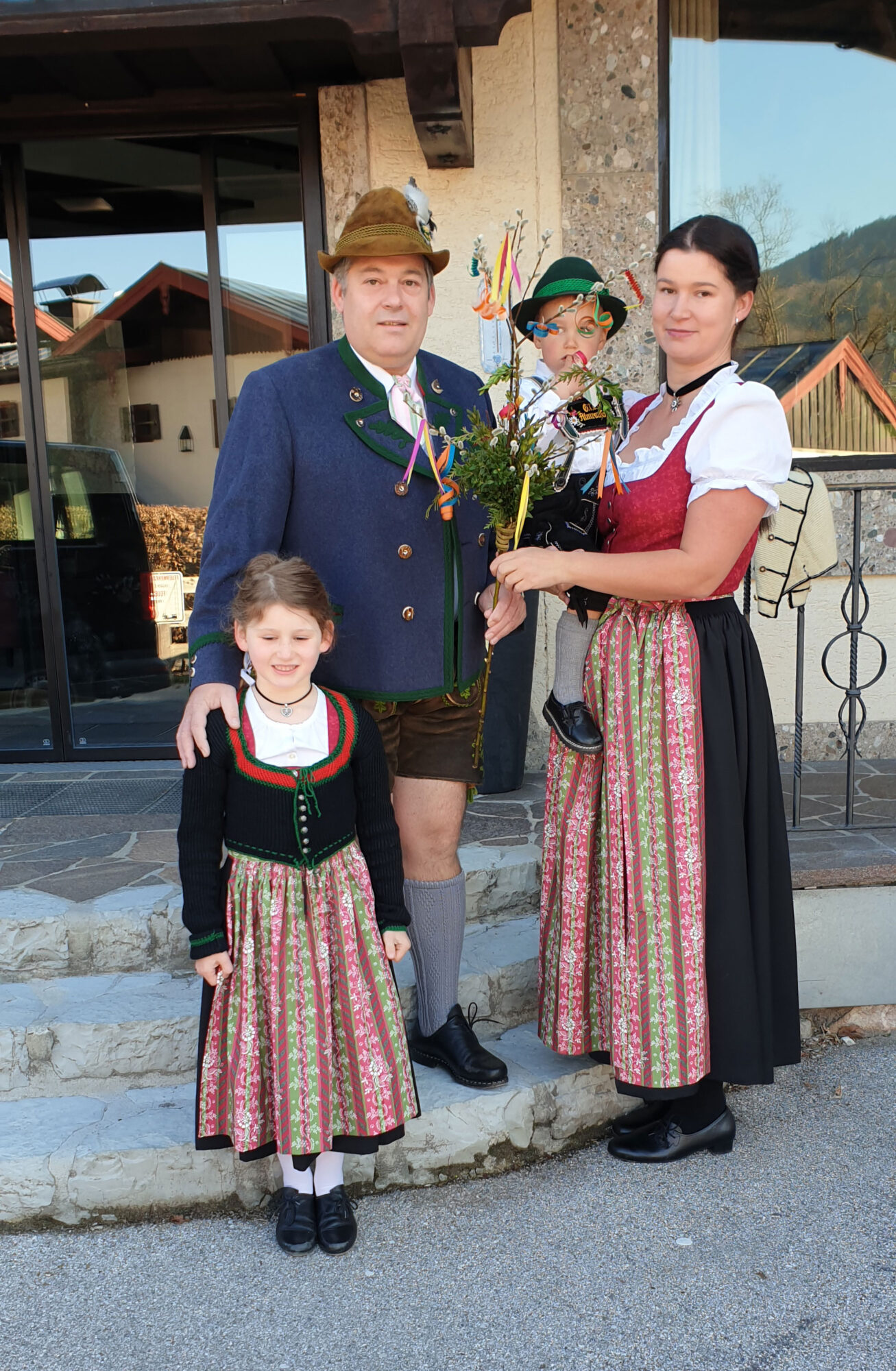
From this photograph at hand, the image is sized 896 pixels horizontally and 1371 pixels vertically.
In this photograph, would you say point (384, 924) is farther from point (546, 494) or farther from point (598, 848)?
point (546, 494)

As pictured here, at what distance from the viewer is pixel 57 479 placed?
5.27 metres

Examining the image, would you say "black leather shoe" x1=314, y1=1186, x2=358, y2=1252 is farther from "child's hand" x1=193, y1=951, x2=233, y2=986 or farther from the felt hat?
the felt hat

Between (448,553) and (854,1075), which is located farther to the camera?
(854,1075)

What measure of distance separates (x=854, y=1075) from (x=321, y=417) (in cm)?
231

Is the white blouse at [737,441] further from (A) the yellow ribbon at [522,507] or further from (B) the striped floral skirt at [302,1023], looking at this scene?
(B) the striped floral skirt at [302,1023]

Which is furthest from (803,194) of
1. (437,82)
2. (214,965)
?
(214,965)

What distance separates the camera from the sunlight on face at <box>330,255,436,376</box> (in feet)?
7.44

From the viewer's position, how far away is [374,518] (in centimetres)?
231

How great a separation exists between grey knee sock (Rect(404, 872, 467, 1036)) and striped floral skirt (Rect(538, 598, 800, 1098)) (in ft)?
1.06

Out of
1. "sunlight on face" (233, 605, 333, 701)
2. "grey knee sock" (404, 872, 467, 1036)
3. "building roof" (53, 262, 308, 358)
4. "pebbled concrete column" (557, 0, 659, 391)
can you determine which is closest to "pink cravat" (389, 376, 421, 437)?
"sunlight on face" (233, 605, 333, 701)

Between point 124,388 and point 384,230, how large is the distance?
3586 mm

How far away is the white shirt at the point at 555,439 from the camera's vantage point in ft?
7.88

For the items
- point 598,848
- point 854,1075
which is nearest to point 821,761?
point 854,1075

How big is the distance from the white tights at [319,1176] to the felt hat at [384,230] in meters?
1.85
